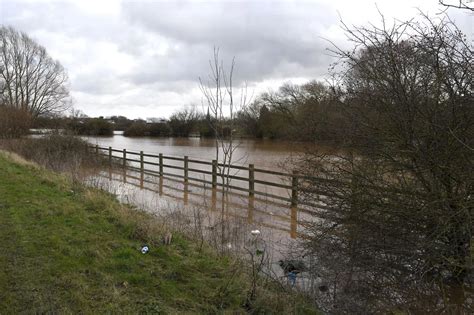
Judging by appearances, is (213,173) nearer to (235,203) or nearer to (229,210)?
(235,203)

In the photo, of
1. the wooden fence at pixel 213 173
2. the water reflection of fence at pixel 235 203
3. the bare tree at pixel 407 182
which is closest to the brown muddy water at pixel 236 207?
the water reflection of fence at pixel 235 203

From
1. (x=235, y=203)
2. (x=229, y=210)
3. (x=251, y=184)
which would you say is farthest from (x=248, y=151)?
(x=229, y=210)

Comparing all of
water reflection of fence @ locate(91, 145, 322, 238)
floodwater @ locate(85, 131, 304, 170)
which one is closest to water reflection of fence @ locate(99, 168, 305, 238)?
water reflection of fence @ locate(91, 145, 322, 238)

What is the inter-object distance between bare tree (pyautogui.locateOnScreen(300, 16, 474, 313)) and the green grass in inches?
34.9

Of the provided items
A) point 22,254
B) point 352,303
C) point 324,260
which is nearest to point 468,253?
point 352,303

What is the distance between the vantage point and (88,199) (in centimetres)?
850

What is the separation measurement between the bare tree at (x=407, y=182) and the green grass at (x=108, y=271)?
0.89m

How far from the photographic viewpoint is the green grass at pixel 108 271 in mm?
3727

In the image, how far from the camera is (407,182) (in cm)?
445

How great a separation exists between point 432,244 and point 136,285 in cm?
308

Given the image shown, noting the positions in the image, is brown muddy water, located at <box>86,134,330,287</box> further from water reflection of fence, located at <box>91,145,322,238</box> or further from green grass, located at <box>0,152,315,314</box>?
green grass, located at <box>0,152,315,314</box>

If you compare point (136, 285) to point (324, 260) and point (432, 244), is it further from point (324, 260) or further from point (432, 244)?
point (432, 244)

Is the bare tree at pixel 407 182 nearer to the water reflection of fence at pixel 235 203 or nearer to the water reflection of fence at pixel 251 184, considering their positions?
the water reflection of fence at pixel 251 184

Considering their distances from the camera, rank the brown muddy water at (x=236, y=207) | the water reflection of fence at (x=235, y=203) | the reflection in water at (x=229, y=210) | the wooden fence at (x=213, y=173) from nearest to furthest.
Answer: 1. the reflection in water at (x=229, y=210)
2. the brown muddy water at (x=236, y=207)
3. the water reflection of fence at (x=235, y=203)
4. the wooden fence at (x=213, y=173)
